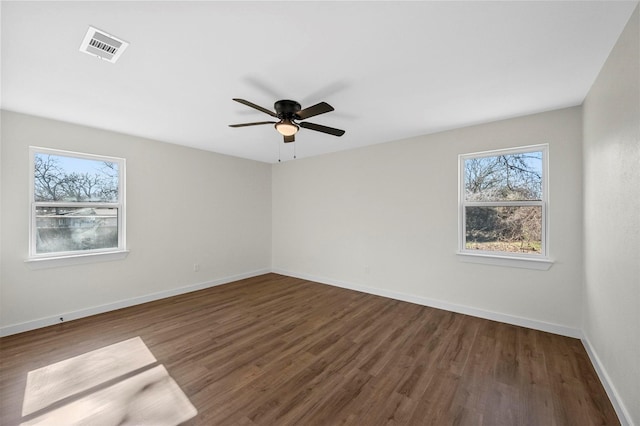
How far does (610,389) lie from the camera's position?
73.8 inches

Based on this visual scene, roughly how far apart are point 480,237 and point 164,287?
485 cm

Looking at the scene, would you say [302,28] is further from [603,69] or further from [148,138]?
[148,138]

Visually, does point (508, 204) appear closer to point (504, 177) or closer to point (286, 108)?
point (504, 177)

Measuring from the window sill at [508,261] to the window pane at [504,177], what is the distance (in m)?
0.74

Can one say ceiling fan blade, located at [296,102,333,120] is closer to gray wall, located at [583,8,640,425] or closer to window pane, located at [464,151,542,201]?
gray wall, located at [583,8,640,425]

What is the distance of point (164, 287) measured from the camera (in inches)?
165

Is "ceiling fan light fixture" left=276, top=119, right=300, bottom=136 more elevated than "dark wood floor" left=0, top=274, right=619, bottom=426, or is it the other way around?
"ceiling fan light fixture" left=276, top=119, right=300, bottom=136

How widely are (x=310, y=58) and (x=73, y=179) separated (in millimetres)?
3593

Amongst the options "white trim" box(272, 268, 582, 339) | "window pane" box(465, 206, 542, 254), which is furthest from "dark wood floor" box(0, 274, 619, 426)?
"window pane" box(465, 206, 542, 254)

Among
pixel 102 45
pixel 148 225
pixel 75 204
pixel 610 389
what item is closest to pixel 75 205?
pixel 75 204

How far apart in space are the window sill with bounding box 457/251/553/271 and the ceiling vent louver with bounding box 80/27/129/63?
13.5 feet

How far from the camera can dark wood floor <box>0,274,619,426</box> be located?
178 centimetres

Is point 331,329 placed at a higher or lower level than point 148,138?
lower

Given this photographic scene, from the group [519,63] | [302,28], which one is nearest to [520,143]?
[519,63]
